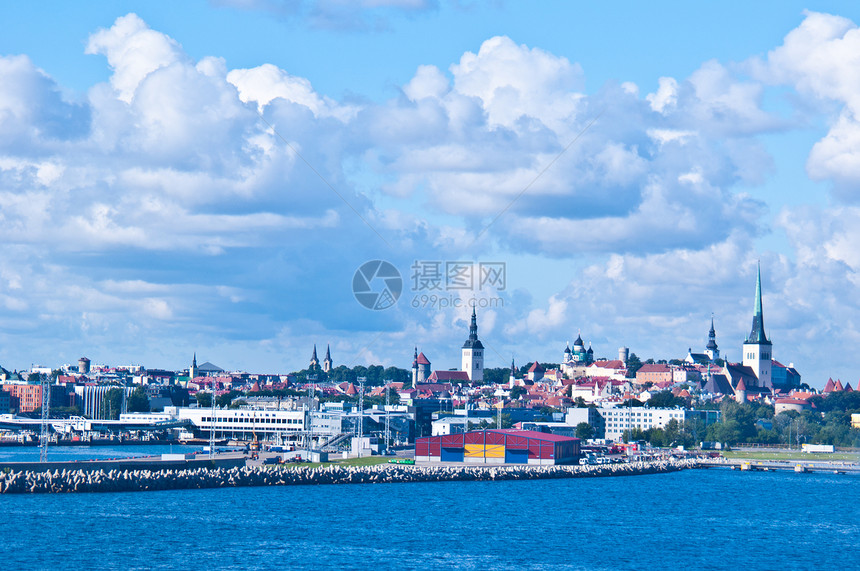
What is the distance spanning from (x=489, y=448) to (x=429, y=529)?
35.5 meters

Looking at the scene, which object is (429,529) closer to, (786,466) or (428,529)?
(428,529)

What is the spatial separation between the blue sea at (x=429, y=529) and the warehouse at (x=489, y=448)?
11.2 m

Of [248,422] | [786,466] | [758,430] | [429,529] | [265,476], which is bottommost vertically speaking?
[429,529]

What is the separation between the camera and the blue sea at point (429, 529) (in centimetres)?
4894

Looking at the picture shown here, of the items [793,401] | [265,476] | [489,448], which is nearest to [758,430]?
[793,401]

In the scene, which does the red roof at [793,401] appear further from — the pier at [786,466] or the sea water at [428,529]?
the sea water at [428,529]

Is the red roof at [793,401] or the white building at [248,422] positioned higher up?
the red roof at [793,401]

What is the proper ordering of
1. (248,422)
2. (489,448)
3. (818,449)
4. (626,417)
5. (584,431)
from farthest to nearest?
(248,422) → (626,417) → (584,431) → (818,449) → (489,448)

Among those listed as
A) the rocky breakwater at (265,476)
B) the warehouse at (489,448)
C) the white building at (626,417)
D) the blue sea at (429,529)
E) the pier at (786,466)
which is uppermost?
the white building at (626,417)

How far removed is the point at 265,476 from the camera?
252 ft

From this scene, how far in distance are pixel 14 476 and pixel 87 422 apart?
105408 millimetres

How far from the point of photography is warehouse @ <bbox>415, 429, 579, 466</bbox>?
92.2 metres

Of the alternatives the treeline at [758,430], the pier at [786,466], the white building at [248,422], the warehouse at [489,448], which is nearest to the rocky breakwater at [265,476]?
the warehouse at [489,448]

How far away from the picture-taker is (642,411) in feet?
515
